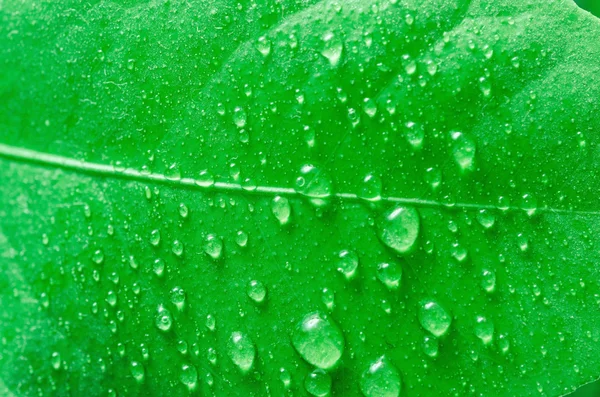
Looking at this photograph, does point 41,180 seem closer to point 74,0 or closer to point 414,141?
point 74,0

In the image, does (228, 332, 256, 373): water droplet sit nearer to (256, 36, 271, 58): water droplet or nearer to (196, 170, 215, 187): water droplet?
(196, 170, 215, 187): water droplet

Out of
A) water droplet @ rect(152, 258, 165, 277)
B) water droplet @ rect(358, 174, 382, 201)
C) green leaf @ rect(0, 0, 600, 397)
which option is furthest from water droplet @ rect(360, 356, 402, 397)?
water droplet @ rect(152, 258, 165, 277)

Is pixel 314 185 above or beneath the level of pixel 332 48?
beneath

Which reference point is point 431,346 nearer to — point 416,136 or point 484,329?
point 484,329

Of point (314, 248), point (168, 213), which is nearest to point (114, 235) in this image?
point (168, 213)

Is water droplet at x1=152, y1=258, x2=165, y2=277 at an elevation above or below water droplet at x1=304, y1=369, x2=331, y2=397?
above

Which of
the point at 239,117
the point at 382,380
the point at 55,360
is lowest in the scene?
the point at 382,380

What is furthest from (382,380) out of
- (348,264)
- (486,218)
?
(486,218)
